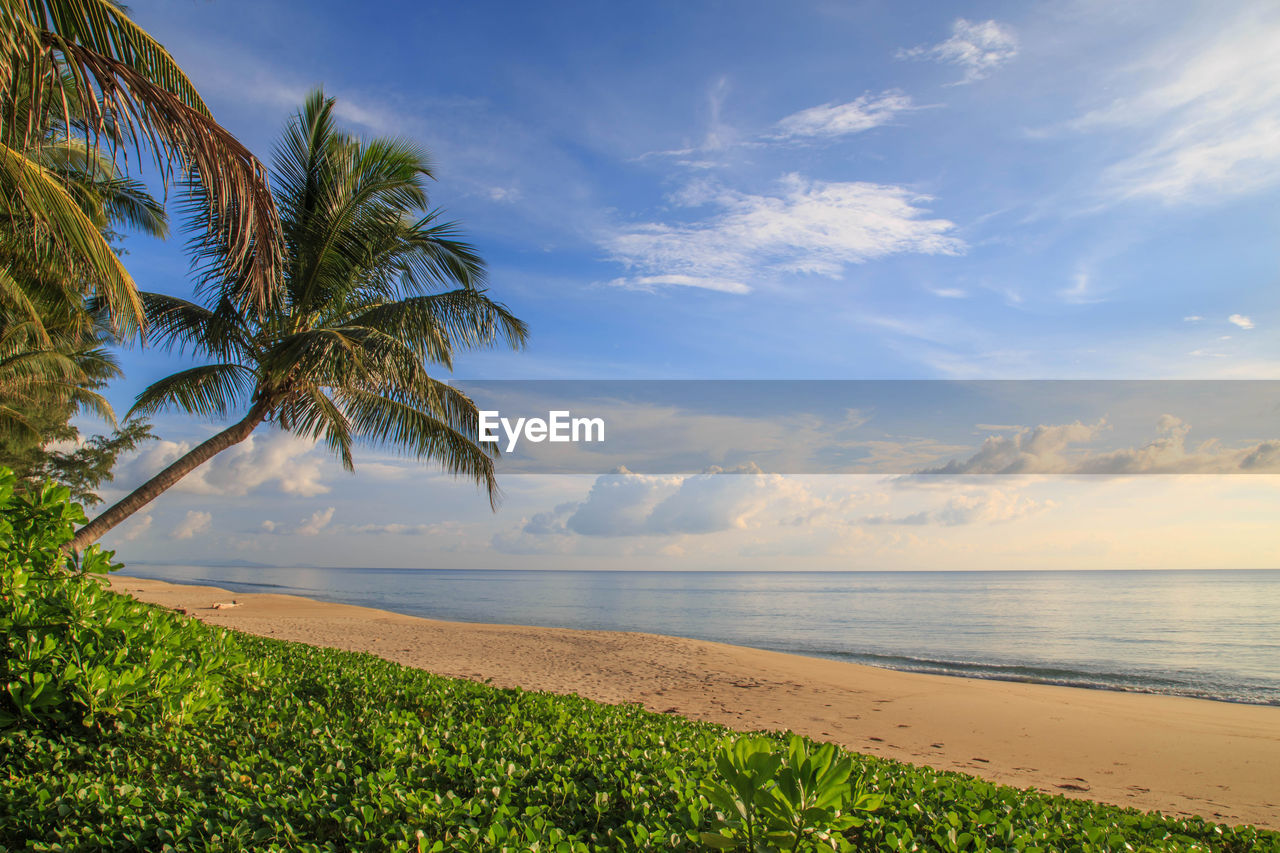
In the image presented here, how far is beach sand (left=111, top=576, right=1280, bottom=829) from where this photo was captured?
7707mm

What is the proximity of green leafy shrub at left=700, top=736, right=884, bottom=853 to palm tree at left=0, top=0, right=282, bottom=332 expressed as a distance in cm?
560

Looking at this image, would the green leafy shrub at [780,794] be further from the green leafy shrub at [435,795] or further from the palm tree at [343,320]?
the palm tree at [343,320]

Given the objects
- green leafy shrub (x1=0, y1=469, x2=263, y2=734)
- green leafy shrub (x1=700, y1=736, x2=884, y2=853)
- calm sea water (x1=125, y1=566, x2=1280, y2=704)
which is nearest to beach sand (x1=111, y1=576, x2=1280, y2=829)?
calm sea water (x1=125, y1=566, x2=1280, y2=704)

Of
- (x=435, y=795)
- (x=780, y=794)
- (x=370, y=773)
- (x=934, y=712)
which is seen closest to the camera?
(x=780, y=794)

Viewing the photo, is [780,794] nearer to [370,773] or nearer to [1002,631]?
[370,773]

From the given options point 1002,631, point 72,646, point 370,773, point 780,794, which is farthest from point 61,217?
point 1002,631


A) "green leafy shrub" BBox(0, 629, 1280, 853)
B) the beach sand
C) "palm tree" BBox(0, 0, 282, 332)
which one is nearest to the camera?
→ "green leafy shrub" BBox(0, 629, 1280, 853)

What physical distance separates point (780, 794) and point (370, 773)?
1.76m

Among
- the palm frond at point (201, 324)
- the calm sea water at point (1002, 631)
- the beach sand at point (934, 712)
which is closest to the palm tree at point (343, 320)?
the palm frond at point (201, 324)

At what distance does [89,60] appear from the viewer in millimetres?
4691

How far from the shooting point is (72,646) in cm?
316

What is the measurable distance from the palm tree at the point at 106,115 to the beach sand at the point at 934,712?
26.3 feet

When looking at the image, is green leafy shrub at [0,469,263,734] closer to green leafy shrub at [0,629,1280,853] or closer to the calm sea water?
green leafy shrub at [0,629,1280,853]

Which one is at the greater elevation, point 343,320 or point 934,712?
point 343,320
